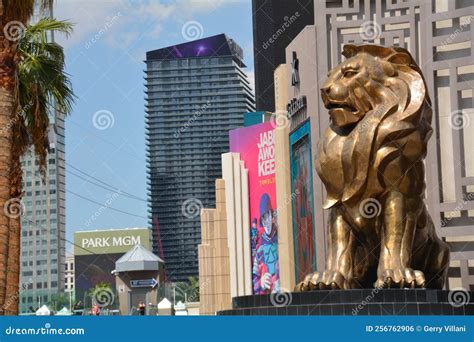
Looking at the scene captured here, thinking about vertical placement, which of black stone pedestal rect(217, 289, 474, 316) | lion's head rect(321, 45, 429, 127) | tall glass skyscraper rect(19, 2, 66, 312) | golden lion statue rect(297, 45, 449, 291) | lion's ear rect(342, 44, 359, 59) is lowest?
black stone pedestal rect(217, 289, 474, 316)

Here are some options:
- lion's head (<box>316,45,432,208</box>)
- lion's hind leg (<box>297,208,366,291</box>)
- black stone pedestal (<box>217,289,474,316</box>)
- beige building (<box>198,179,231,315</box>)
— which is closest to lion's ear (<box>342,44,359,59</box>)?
lion's head (<box>316,45,432,208</box>)

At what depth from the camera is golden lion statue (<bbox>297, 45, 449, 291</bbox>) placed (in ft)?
35.0

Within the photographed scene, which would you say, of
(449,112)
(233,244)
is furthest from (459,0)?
(233,244)

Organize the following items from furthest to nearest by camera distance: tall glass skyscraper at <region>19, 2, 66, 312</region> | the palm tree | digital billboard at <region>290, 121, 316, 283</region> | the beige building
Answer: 1. tall glass skyscraper at <region>19, 2, 66, 312</region>
2. the beige building
3. digital billboard at <region>290, 121, 316, 283</region>
4. the palm tree

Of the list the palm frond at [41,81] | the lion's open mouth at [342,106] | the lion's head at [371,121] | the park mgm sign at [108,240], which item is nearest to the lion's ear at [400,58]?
the lion's head at [371,121]

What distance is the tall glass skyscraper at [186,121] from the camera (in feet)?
286

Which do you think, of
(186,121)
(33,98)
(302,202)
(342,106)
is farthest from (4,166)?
(186,121)

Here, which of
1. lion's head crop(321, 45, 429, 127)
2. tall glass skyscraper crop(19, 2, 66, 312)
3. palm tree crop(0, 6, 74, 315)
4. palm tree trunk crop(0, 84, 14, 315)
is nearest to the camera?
lion's head crop(321, 45, 429, 127)

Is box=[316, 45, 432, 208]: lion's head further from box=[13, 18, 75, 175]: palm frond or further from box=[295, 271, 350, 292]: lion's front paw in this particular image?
box=[13, 18, 75, 175]: palm frond

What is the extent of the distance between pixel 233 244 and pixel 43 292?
7841 cm

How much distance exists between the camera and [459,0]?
1816 centimetres

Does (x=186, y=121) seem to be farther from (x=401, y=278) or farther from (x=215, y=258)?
(x=401, y=278)

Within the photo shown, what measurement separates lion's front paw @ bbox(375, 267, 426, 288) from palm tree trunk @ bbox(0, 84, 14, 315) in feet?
15.0

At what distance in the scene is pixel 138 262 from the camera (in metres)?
33.6
